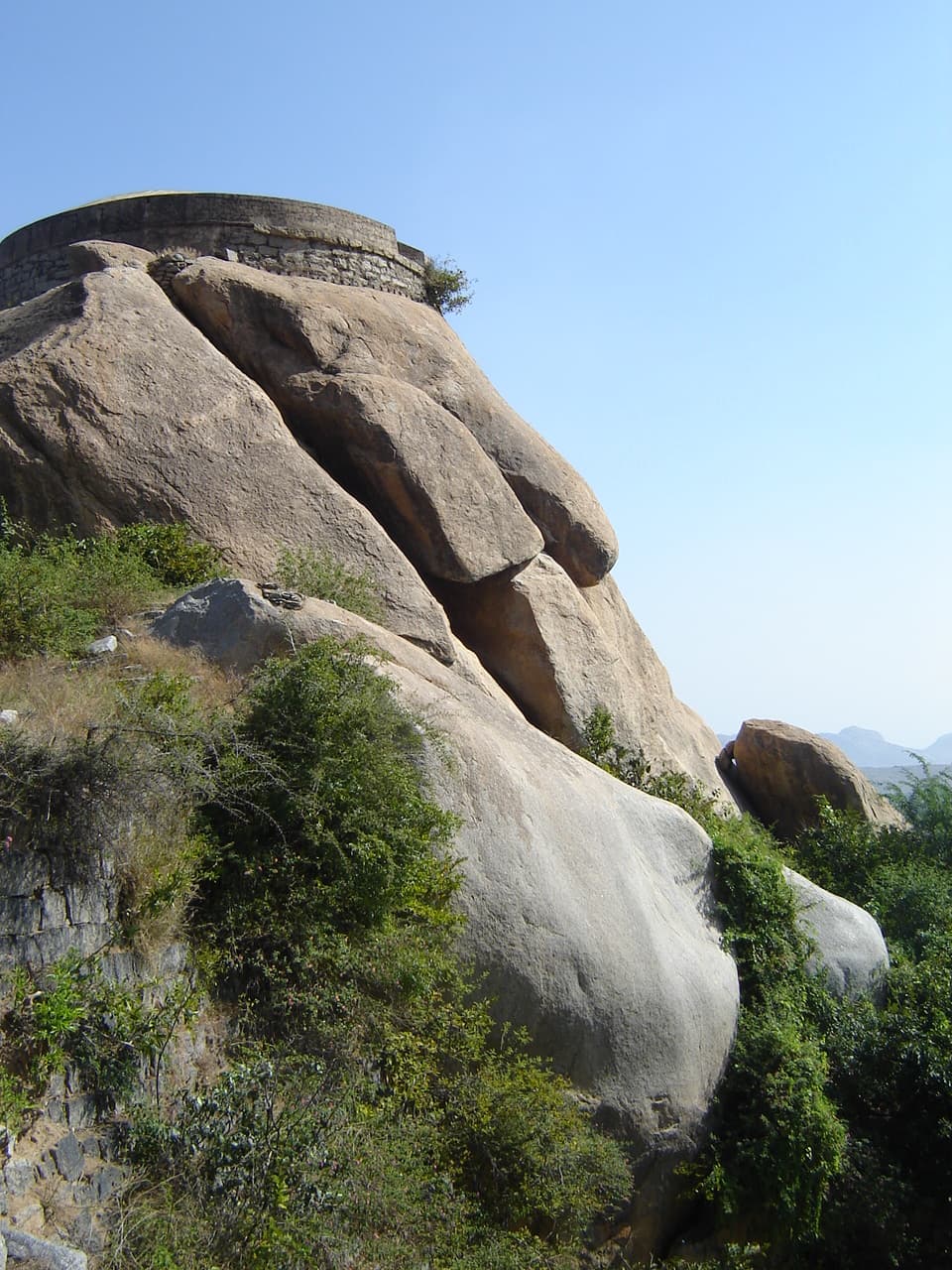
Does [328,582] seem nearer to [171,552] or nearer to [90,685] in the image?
[171,552]

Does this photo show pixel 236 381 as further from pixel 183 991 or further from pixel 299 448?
pixel 183 991

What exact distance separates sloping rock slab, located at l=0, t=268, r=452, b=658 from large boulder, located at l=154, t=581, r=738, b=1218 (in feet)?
7.35

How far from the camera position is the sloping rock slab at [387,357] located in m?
12.9

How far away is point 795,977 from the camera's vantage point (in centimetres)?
985

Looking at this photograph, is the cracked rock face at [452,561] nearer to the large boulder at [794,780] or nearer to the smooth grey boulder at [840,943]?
the large boulder at [794,780]

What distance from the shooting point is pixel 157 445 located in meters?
11.0

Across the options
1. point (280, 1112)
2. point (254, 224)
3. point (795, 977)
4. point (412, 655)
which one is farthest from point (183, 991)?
point (254, 224)

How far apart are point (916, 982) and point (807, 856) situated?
3.62 metres

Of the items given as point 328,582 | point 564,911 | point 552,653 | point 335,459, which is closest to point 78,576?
point 328,582

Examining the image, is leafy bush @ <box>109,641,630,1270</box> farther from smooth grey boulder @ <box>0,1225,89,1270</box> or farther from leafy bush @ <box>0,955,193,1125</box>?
smooth grey boulder @ <box>0,1225,89,1270</box>

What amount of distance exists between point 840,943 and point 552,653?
14.9 feet

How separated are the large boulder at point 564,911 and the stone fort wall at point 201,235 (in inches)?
265

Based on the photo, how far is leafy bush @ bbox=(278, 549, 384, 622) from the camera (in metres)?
10.1

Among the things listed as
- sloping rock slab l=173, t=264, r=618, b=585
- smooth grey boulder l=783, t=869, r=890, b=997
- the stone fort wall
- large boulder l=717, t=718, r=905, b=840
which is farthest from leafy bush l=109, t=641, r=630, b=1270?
large boulder l=717, t=718, r=905, b=840
